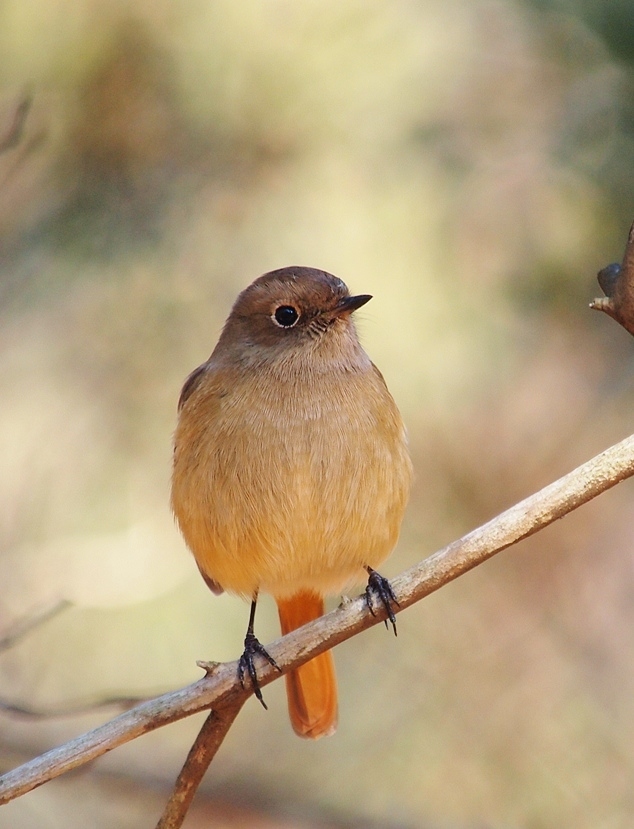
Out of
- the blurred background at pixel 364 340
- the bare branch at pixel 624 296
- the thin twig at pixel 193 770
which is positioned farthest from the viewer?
the blurred background at pixel 364 340

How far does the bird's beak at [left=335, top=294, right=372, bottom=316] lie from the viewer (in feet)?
10.4

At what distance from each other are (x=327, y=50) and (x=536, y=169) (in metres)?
1.14

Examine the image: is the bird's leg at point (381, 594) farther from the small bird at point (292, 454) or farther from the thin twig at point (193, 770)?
the thin twig at point (193, 770)

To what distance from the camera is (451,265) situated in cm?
479

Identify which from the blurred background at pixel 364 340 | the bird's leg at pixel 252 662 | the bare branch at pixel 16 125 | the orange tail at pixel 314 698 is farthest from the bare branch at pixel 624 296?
the bare branch at pixel 16 125

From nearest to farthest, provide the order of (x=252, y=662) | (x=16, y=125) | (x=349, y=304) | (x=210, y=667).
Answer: (x=210, y=667) → (x=252, y=662) → (x=349, y=304) → (x=16, y=125)

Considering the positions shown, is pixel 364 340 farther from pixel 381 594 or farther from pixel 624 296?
pixel 624 296

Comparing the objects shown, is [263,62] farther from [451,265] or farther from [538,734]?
[538,734]

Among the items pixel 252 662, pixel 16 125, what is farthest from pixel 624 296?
pixel 16 125

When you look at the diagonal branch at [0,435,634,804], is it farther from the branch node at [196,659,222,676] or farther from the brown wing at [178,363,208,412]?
the brown wing at [178,363,208,412]

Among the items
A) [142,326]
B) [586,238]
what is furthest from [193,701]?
[586,238]

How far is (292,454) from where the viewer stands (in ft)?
10.1

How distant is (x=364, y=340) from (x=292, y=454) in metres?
1.51

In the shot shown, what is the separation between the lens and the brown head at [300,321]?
3236 mm
